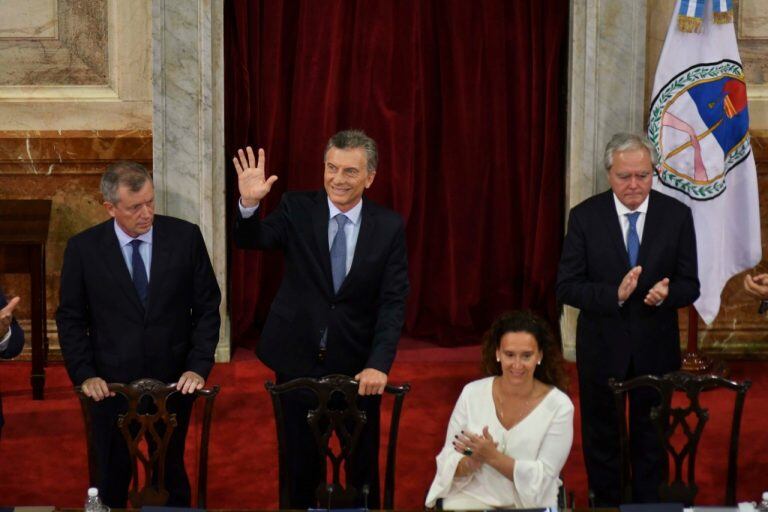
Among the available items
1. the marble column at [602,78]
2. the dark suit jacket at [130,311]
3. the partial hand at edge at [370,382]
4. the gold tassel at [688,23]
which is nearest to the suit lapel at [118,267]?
the dark suit jacket at [130,311]

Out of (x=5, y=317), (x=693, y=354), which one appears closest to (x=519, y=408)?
(x=5, y=317)

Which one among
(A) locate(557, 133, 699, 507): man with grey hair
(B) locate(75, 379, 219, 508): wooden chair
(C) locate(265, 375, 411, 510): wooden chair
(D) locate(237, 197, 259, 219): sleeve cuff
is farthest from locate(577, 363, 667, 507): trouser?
(B) locate(75, 379, 219, 508): wooden chair

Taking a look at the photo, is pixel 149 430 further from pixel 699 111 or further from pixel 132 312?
pixel 699 111

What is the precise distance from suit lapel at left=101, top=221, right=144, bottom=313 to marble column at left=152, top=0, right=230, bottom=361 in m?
2.23

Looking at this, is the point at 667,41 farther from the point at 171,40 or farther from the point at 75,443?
the point at 75,443

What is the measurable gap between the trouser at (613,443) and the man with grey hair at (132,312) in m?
1.47

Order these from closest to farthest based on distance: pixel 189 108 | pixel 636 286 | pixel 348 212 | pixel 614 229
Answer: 1. pixel 348 212
2. pixel 636 286
3. pixel 614 229
4. pixel 189 108

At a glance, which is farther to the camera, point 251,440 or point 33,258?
point 33,258

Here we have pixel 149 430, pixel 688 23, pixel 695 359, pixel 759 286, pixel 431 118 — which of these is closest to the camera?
pixel 149 430

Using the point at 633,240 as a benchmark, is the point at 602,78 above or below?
above

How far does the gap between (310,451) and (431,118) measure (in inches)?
126

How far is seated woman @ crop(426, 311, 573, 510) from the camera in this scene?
12.2 feet

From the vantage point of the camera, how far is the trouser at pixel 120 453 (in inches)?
167

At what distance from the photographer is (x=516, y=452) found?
12.7 feet
